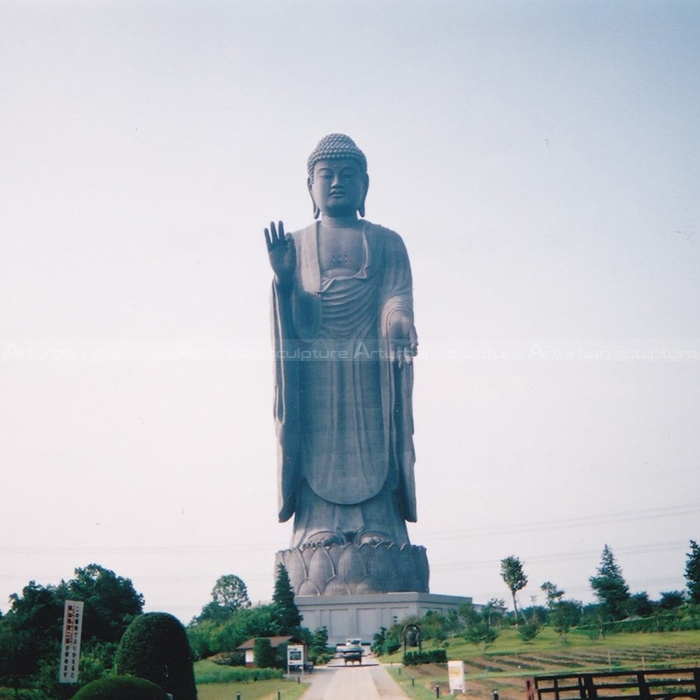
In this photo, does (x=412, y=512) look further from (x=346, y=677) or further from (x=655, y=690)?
(x=655, y=690)

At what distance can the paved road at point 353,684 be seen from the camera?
1274 cm

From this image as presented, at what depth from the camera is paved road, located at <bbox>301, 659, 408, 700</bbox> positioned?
41.8 ft

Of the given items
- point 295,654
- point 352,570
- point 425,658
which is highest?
point 352,570

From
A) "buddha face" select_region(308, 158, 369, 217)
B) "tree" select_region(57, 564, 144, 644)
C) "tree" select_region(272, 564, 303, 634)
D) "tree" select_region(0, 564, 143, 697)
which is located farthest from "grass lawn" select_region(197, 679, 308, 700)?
"buddha face" select_region(308, 158, 369, 217)

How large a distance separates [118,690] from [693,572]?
1918cm

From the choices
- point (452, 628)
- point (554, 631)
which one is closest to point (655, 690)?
point (554, 631)

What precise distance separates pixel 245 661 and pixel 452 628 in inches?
232

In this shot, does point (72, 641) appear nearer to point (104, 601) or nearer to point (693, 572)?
point (104, 601)

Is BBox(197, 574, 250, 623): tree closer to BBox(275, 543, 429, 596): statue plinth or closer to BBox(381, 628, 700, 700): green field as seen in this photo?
BBox(275, 543, 429, 596): statue plinth

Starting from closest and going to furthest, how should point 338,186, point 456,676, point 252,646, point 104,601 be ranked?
1. point 456,676
2. point 252,646
3. point 104,601
4. point 338,186

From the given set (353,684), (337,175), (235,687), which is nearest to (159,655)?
(353,684)

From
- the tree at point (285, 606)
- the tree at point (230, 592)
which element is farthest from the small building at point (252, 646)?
the tree at point (230, 592)

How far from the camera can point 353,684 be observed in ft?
47.7

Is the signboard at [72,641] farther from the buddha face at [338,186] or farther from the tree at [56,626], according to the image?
the buddha face at [338,186]
